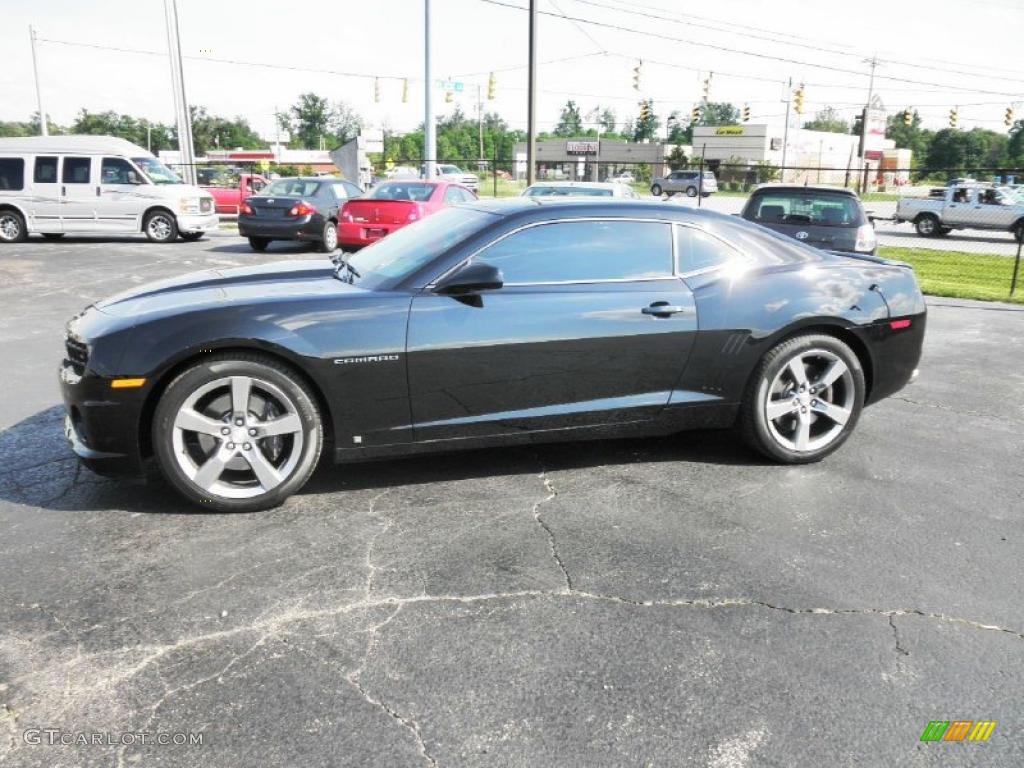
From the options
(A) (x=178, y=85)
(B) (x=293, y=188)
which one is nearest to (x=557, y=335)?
(B) (x=293, y=188)

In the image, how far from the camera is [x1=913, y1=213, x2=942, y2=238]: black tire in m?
25.4

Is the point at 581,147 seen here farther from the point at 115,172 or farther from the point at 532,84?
the point at 115,172

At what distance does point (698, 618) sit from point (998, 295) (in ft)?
33.8

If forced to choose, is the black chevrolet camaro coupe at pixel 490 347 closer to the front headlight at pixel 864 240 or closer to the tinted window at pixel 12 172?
the front headlight at pixel 864 240

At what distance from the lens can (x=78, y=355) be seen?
3.68m

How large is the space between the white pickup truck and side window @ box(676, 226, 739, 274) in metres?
24.2

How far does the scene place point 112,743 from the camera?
2232 mm

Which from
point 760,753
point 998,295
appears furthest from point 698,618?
point 998,295

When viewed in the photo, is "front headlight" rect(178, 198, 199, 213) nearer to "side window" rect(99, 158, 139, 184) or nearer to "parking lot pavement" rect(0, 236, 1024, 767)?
"side window" rect(99, 158, 139, 184)

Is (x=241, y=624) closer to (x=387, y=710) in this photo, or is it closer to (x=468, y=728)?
(x=387, y=710)

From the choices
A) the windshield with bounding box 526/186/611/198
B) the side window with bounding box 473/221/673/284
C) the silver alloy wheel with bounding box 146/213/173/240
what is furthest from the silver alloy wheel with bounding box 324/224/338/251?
the side window with bounding box 473/221/673/284

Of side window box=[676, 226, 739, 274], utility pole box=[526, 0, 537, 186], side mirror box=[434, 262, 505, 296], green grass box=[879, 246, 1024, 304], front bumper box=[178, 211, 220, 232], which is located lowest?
green grass box=[879, 246, 1024, 304]

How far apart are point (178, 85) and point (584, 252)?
22679 mm

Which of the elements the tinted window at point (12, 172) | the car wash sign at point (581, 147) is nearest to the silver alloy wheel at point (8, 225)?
the tinted window at point (12, 172)
